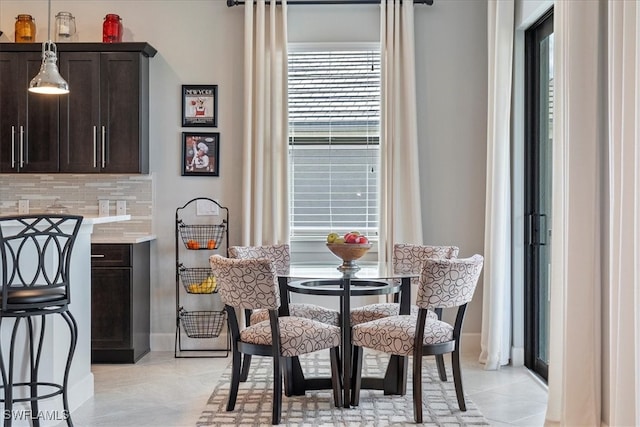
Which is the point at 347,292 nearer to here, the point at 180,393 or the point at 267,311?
the point at 267,311

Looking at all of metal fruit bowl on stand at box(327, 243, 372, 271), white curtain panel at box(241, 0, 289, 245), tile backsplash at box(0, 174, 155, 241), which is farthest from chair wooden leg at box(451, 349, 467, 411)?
tile backsplash at box(0, 174, 155, 241)

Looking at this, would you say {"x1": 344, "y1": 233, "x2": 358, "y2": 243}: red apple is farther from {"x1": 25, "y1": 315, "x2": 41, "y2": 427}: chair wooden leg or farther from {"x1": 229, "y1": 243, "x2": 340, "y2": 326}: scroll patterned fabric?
{"x1": 25, "y1": 315, "x2": 41, "y2": 427}: chair wooden leg

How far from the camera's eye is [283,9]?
5.36m

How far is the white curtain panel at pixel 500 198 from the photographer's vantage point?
4848 millimetres

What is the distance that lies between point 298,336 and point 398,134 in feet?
7.43

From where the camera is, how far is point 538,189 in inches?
190

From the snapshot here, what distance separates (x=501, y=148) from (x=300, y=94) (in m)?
1.72

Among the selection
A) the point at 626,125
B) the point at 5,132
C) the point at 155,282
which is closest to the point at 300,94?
the point at 155,282

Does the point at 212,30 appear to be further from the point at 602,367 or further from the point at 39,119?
the point at 602,367

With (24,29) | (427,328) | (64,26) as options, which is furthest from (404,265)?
(24,29)

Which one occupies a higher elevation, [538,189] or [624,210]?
[538,189]

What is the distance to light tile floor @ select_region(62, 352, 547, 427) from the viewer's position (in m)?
3.74

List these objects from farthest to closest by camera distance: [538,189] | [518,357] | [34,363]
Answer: [518,357]
[538,189]
[34,363]

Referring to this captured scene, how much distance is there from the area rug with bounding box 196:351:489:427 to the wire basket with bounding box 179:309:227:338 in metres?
1.00
